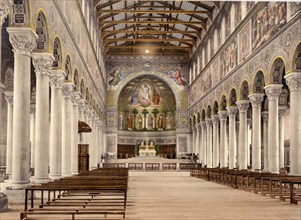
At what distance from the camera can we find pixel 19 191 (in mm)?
13758

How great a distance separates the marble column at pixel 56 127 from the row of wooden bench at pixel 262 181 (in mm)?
7839

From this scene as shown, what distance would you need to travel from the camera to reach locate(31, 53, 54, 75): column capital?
17031mm

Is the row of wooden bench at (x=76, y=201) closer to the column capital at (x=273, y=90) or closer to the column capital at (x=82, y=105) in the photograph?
the column capital at (x=273, y=90)

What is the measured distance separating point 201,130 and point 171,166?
4933mm

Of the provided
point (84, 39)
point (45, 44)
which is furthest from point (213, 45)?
point (45, 44)

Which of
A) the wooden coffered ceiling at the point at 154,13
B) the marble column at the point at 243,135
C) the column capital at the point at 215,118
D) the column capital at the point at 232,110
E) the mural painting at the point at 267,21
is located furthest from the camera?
the column capital at the point at 215,118

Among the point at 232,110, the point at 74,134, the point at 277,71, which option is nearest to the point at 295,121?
the point at 277,71

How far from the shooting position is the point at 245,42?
29.3 m

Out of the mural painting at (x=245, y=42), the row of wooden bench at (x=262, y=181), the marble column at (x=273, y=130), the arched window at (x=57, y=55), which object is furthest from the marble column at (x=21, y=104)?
the mural painting at (x=245, y=42)

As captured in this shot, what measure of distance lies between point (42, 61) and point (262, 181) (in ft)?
30.5

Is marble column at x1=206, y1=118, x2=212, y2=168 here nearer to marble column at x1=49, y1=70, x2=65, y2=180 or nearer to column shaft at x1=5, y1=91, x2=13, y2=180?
column shaft at x1=5, y1=91, x2=13, y2=180

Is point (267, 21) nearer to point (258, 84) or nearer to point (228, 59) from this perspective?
point (258, 84)

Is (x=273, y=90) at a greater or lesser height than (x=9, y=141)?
greater

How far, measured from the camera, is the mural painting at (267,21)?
22.4 metres
